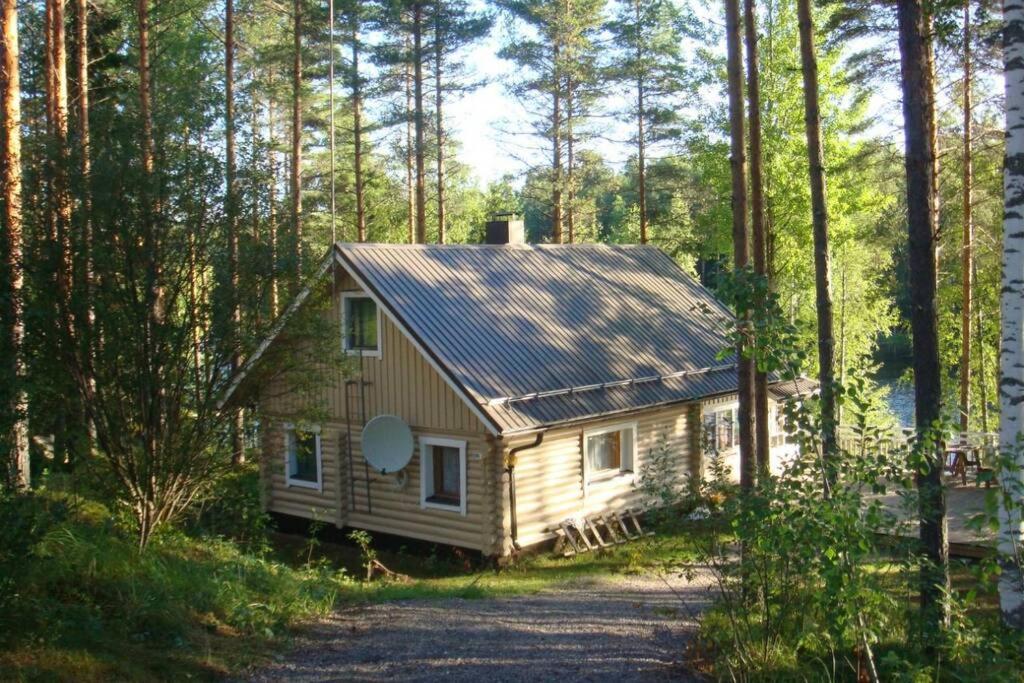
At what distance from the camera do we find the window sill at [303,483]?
56.4 ft

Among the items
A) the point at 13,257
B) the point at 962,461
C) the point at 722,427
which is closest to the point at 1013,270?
the point at 13,257

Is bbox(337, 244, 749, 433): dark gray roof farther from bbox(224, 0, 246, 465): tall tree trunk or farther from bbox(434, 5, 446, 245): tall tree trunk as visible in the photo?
bbox(434, 5, 446, 245): tall tree trunk

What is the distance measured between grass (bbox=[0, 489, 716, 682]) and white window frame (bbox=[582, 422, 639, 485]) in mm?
3281

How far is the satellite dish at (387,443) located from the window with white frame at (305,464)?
1.65 m

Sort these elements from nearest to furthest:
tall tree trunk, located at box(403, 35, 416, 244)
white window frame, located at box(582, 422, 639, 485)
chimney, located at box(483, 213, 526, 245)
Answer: white window frame, located at box(582, 422, 639, 485)
chimney, located at box(483, 213, 526, 245)
tall tree trunk, located at box(403, 35, 416, 244)

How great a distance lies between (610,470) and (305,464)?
5943 millimetres

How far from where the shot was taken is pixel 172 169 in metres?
9.70

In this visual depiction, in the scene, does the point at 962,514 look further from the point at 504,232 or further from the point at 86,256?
the point at 86,256

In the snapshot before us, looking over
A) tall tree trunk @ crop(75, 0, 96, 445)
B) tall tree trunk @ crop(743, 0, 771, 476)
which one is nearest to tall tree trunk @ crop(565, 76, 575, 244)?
tall tree trunk @ crop(743, 0, 771, 476)

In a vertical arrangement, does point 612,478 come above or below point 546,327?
below

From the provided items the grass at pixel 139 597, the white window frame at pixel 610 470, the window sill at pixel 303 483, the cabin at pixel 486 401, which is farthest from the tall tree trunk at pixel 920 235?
the window sill at pixel 303 483

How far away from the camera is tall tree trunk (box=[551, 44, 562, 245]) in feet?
95.6

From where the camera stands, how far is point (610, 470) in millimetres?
16922

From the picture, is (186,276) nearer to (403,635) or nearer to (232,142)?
(232,142)
